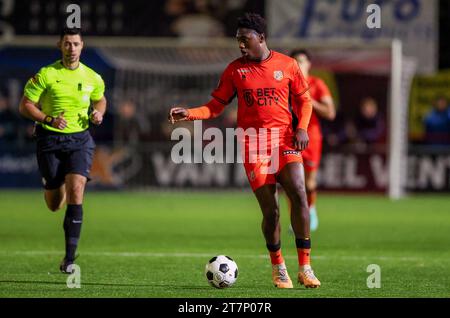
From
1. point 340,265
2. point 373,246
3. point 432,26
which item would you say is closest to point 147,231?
point 373,246

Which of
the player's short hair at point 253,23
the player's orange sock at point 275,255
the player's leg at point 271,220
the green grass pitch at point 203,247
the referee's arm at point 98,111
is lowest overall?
the green grass pitch at point 203,247

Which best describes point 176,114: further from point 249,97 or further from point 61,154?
point 61,154

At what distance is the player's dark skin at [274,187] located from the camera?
9.92 m

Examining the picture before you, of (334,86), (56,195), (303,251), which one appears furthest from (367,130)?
(303,251)

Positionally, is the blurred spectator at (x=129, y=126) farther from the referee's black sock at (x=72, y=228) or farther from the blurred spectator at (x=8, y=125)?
the referee's black sock at (x=72, y=228)

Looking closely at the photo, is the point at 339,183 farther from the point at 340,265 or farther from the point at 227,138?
the point at 340,265

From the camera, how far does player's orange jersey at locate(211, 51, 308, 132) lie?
10031 mm

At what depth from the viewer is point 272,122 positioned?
1008cm

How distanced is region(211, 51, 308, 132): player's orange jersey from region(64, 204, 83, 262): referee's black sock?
1981 mm

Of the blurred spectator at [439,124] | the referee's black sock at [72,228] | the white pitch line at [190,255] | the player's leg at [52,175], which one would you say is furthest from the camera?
the blurred spectator at [439,124]

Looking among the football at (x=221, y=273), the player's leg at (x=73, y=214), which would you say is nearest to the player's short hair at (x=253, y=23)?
the football at (x=221, y=273)

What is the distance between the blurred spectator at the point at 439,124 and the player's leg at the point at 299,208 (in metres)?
16.5

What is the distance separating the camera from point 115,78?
25781 millimetres

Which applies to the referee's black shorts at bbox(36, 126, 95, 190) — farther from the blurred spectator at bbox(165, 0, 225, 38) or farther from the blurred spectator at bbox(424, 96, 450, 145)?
the blurred spectator at bbox(165, 0, 225, 38)
